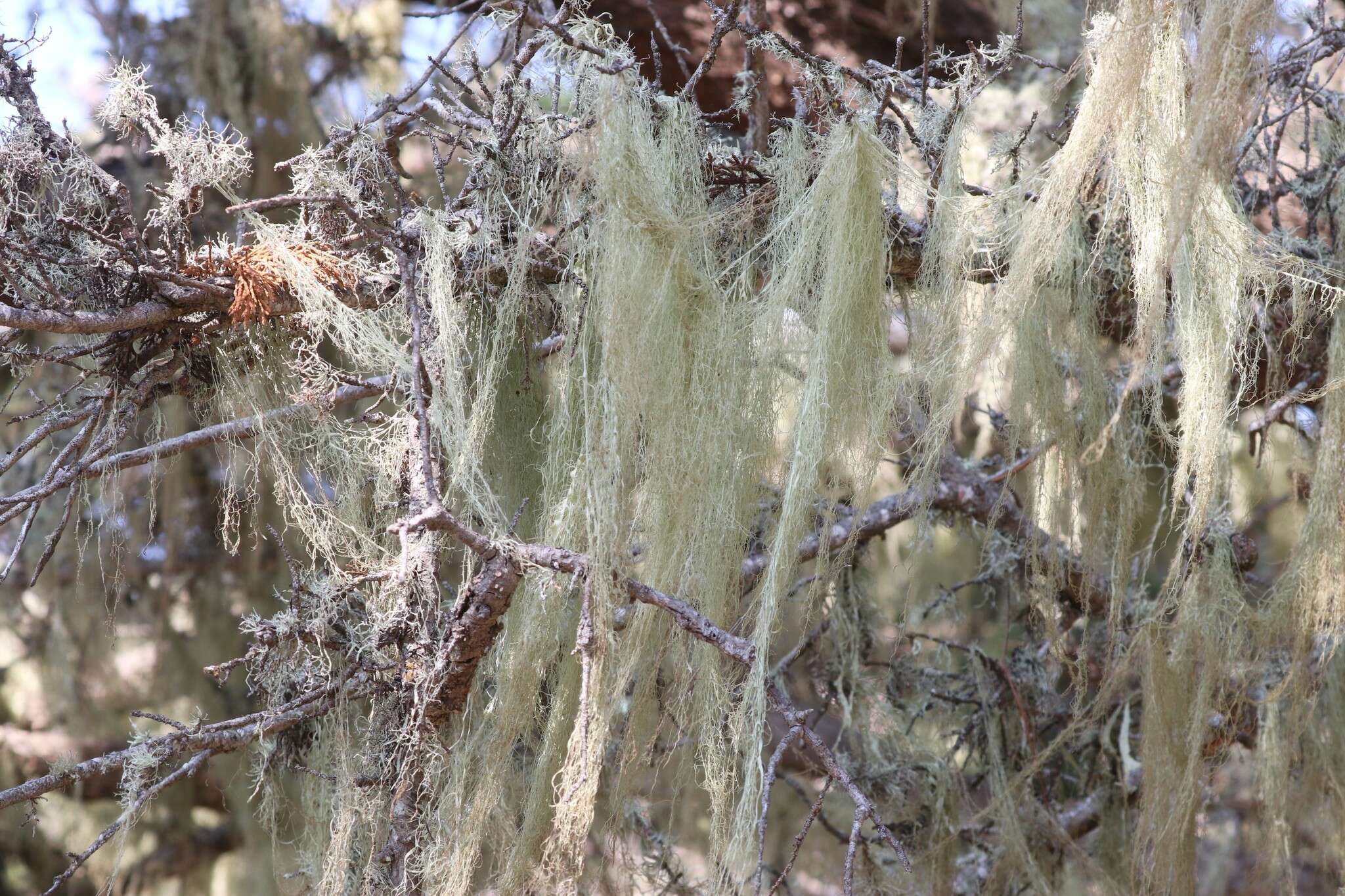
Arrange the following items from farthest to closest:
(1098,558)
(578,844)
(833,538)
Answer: (833,538) < (1098,558) < (578,844)

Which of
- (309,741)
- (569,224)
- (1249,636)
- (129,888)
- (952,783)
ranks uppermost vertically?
(569,224)

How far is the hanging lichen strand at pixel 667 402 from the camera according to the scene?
1.18 m

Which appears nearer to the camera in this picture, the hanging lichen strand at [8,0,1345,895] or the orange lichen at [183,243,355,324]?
the hanging lichen strand at [8,0,1345,895]

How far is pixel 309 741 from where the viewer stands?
1629 mm

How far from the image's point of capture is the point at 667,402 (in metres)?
1.25

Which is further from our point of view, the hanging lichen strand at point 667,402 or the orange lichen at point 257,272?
the orange lichen at point 257,272

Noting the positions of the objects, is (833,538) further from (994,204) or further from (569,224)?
(569,224)

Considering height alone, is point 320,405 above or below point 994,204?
below

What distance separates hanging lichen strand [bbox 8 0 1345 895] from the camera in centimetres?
118

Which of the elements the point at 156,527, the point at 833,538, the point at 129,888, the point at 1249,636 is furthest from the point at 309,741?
the point at 129,888

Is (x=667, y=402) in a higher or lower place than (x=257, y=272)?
lower

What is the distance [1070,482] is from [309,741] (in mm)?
1135

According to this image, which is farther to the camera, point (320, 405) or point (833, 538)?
point (833, 538)

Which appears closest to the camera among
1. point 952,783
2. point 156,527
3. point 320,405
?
point 320,405
